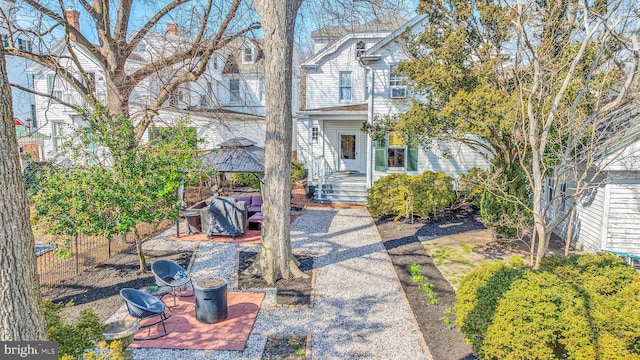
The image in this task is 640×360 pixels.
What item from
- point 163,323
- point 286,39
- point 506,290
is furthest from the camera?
point 286,39

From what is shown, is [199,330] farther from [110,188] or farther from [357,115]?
[357,115]

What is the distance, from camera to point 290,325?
6.05m

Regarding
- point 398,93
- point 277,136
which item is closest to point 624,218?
point 277,136

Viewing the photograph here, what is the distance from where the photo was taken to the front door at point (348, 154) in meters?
19.4

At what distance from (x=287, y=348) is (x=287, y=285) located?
227 cm

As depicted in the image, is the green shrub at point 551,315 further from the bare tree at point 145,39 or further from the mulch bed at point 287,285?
the bare tree at point 145,39

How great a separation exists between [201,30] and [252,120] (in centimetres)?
1111

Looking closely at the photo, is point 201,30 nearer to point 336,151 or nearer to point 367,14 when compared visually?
point 367,14

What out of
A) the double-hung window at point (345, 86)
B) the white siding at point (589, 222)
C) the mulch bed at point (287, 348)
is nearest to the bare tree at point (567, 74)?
the white siding at point (589, 222)

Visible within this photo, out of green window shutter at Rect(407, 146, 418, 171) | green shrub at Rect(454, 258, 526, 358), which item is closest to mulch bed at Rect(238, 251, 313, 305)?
green shrub at Rect(454, 258, 526, 358)

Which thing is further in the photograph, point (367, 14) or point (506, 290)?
point (367, 14)

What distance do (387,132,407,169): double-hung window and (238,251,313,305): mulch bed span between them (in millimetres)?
8101

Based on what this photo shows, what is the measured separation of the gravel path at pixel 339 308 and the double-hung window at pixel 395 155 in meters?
5.26

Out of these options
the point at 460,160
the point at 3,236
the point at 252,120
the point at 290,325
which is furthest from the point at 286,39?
the point at 252,120
